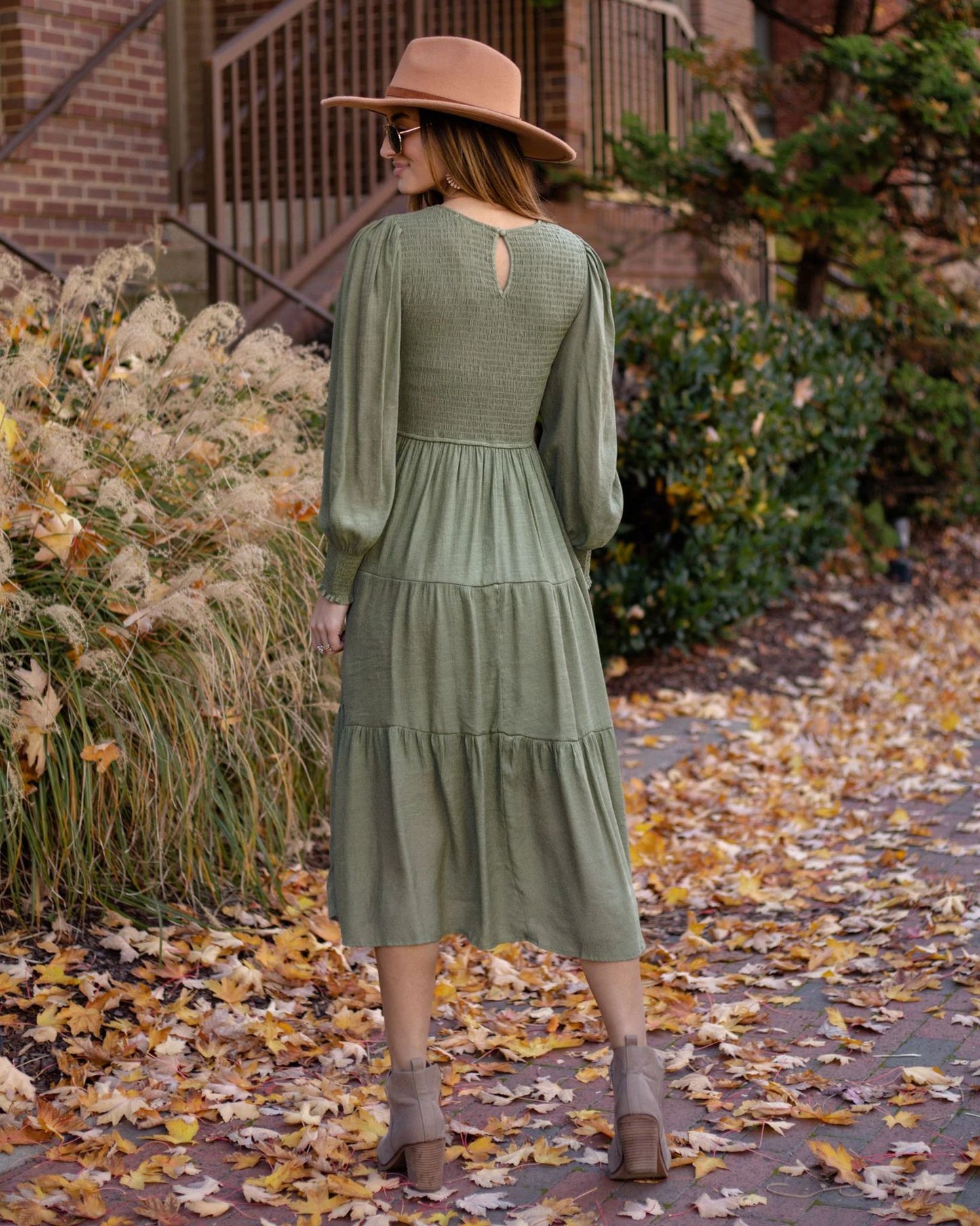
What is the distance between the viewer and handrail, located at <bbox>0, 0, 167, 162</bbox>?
7723 mm

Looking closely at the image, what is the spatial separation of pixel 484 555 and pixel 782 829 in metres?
3.01

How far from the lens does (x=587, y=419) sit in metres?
2.96

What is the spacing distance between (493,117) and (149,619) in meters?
1.82

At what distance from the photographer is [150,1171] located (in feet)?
9.77

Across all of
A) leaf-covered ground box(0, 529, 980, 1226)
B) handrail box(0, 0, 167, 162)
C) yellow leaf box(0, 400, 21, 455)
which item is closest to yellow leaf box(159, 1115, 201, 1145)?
leaf-covered ground box(0, 529, 980, 1226)

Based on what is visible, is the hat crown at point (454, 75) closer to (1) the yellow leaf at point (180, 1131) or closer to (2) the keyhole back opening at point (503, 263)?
(2) the keyhole back opening at point (503, 263)

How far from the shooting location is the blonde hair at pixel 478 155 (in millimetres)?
2816

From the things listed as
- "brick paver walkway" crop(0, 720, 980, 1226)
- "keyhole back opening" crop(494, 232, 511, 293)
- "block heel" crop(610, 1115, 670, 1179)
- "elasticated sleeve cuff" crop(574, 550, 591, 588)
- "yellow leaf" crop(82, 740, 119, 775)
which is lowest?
"brick paver walkway" crop(0, 720, 980, 1226)

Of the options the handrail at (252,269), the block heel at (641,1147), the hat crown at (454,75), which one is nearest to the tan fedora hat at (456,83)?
the hat crown at (454,75)

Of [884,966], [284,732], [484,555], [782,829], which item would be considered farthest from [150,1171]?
[782,829]

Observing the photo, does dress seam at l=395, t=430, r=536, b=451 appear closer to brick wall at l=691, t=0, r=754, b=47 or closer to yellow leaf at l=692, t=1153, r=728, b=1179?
yellow leaf at l=692, t=1153, r=728, b=1179

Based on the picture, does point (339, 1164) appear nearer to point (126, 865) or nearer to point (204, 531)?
point (126, 865)

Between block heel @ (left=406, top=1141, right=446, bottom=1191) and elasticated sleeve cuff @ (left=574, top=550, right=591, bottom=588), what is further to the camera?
elasticated sleeve cuff @ (left=574, top=550, right=591, bottom=588)

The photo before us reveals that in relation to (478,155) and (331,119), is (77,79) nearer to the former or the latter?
(331,119)
